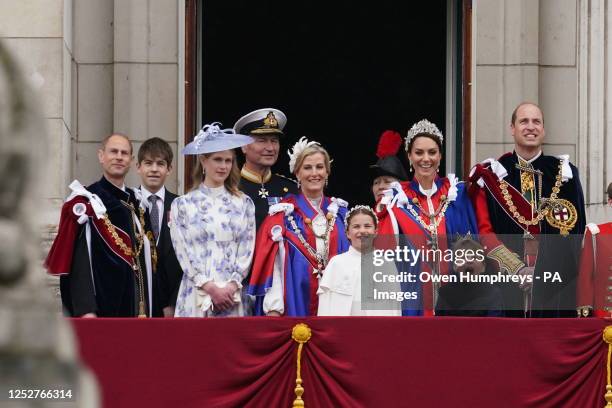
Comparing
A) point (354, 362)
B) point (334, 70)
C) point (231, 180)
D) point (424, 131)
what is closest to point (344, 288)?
point (354, 362)

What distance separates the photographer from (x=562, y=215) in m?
7.58

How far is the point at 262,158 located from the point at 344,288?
1525 millimetres

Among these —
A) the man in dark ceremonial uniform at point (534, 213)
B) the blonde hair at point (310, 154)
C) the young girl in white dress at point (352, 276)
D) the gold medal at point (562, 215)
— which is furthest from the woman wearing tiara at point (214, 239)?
the gold medal at point (562, 215)

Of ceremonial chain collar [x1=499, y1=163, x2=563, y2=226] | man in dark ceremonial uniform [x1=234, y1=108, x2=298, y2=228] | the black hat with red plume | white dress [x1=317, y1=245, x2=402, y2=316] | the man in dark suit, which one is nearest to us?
white dress [x1=317, y1=245, x2=402, y2=316]

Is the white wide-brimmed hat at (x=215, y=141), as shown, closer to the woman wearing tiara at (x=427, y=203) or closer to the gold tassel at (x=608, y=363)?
the woman wearing tiara at (x=427, y=203)

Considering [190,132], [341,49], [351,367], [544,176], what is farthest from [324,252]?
[341,49]

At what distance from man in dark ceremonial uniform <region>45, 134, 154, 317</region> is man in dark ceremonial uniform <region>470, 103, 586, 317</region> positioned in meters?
1.96

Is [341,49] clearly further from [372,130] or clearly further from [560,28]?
[560,28]

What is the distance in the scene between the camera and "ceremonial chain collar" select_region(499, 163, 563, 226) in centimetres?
750

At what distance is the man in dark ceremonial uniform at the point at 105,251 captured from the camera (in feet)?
23.8

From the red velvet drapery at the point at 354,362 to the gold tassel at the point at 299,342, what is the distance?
0.11 feet

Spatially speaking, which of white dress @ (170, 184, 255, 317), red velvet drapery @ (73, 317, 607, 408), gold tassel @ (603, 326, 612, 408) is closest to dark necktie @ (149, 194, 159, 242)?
white dress @ (170, 184, 255, 317)

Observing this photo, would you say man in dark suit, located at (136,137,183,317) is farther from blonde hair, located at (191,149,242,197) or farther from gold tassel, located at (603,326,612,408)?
gold tassel, located at (603,326,612,408)

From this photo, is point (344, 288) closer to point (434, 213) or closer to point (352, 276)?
point (352, 276)
